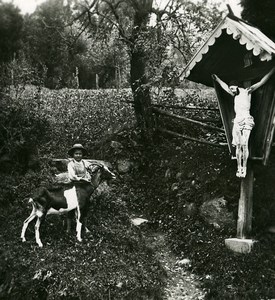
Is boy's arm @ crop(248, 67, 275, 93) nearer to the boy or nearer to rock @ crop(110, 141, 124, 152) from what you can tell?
the boy

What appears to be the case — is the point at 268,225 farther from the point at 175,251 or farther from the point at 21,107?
the point at 21,107

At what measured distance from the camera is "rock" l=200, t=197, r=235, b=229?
26.5ft

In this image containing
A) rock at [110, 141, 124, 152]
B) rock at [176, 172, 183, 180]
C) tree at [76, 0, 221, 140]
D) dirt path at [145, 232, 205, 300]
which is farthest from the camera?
rock at [110, 141, 124, 152]

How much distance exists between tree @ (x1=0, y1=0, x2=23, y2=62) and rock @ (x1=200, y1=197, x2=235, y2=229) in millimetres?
12380

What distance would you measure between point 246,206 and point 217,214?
95 centimetres

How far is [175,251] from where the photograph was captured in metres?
8.26

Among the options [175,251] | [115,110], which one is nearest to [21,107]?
[115,110]

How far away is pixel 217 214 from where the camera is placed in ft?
27.0

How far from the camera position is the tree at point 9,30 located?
17922 mm

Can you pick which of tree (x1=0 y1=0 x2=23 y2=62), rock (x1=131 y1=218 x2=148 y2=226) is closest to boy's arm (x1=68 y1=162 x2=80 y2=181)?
rock (x1=131 y1=218 x2=148 y2=226)

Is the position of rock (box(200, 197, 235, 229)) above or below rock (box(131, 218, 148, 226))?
above

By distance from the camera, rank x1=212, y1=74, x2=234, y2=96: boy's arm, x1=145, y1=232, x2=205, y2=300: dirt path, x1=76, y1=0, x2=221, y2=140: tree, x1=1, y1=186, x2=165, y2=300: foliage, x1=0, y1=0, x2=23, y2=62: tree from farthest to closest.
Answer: x1=0, y1=0, x2=23, y2=62: tree
x1=76, y1=0, x2=221, y2=140: tree
x1=212, y1=74, x2=234, y2=96: boy's arm
x1=145, y1=232, x2=205, y2=300: dirt path
x1=1, y1=186, x2=165, y2=300: foliage

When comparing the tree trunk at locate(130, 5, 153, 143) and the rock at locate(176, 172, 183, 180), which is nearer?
the rock at locate(176, 172, 183, 180)

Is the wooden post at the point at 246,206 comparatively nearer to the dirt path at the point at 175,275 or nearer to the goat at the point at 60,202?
the dirt path at the point at 175,275
